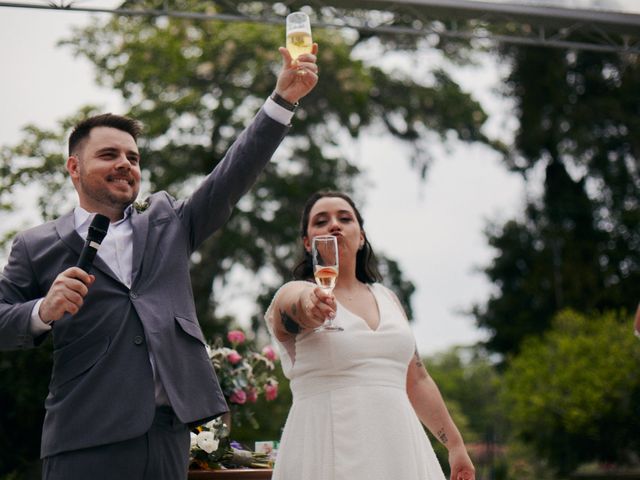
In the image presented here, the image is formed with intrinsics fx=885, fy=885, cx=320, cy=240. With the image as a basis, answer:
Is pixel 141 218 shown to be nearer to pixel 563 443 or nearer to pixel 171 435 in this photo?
pixel 171 435

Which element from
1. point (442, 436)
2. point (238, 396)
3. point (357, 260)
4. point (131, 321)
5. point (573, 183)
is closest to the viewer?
point (131, 321)

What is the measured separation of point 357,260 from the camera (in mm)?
3518

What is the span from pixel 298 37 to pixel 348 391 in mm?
1194

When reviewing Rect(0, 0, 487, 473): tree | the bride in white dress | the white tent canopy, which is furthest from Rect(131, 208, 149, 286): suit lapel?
Rect(0, 0, 487, 473): tree

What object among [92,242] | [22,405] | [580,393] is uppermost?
[92,242]

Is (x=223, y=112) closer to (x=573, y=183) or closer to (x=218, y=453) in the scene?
(x=573, y=183)

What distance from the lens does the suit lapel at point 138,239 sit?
2.49 metres

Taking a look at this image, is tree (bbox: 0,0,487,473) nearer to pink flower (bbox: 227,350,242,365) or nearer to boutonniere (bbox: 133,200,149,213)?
pink flower (bbox: 227,350,242,365)

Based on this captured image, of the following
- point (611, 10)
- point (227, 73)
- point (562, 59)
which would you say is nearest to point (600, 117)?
point (562, 59)

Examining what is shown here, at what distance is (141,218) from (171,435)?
0.66 metres

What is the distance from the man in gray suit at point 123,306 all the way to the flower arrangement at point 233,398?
2.96 feet

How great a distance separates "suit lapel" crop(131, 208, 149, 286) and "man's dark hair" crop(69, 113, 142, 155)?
10.4 inches

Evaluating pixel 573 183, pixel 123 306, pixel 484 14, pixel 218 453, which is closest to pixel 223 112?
pixel 484 14

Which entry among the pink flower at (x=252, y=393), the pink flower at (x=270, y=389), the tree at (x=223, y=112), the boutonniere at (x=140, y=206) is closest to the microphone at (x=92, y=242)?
the boutonniere at (x=140, y=206)
